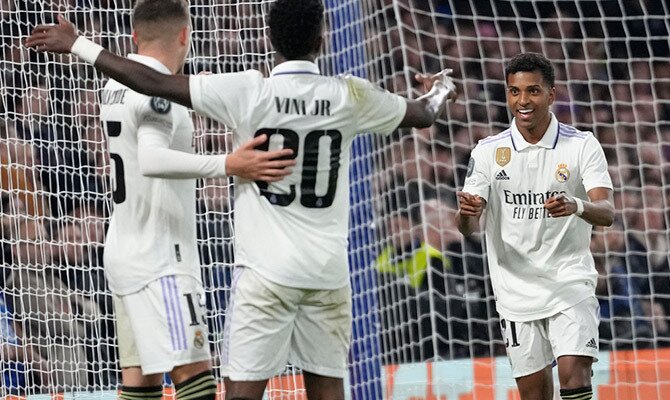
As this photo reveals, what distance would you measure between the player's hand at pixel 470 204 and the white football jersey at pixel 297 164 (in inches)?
31.9

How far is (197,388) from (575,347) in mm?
1664

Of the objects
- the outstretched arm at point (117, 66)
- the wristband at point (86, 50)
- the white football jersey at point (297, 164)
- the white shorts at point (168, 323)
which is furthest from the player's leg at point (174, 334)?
the wristband at point (86, 50)

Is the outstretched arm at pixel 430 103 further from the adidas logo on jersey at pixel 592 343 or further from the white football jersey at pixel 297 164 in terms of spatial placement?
the adidas logo on jersey at pixel 592 343

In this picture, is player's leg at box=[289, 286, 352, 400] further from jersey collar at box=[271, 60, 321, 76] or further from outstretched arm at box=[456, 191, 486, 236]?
outstretched arm at box=[456, 191, 486, 236]

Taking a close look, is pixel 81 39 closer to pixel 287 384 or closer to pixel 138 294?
pixel 138 294

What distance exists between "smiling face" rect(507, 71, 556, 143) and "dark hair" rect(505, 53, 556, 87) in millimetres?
13

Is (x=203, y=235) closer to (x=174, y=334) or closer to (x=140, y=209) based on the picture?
(x=140, y=209)

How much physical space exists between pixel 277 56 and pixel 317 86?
177mm

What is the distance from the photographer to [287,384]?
7207 mm

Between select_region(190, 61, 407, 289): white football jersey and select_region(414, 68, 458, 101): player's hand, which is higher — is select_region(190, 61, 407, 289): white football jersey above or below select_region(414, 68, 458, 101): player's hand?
below

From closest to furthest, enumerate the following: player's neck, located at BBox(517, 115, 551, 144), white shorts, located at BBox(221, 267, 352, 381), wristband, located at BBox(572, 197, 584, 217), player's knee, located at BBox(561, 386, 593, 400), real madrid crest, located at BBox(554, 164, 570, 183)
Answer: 1. white shorts, located at BBox(221, 267, 352, 381)
2. wristband, located at BBox(572, 197, 584, 217)
3. player's knee, located at BBox(561, 386, 593, 400)
4. real madrid crest, located at BBox(554, 164, 570, 183)
5. player's neck, located at BBox(517, 115, 551, 144)

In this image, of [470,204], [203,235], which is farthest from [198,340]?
[203,235]

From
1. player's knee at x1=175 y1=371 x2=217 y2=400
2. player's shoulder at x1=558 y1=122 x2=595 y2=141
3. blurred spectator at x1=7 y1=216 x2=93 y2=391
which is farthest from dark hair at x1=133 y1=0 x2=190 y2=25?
blurred spectator at x1=7 y1=216 x2=93 y2=391

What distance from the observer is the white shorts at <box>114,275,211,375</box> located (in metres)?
4.33
